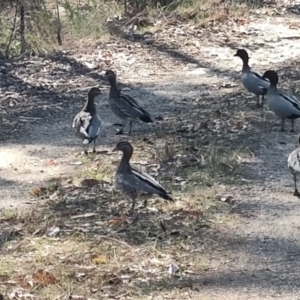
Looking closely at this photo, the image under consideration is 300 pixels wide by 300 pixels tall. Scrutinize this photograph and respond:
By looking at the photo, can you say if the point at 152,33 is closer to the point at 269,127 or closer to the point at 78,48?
the point at 78,48

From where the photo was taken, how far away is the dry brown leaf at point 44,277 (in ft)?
19.4

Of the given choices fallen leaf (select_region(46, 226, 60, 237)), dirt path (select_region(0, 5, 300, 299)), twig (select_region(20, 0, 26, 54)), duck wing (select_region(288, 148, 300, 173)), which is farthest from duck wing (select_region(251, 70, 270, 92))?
twig (select_region(20, 0, 26, 54))

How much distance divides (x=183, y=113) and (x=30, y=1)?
592 centimetres

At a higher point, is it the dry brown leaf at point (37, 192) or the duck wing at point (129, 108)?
the duck wing at point (129, 108)

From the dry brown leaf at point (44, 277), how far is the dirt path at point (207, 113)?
38.9 inches

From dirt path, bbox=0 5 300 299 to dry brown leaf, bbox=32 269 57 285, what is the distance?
0.99 metres

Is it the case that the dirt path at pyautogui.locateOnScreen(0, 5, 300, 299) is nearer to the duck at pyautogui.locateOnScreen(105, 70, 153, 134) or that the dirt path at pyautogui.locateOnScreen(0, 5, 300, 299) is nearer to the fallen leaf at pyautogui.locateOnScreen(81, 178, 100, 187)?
the duck at pyautogui.locateOnScreen(105, 70, 153, 134)

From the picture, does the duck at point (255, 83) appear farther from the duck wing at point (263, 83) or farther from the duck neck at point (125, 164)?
the duck neck at point (125, 164)

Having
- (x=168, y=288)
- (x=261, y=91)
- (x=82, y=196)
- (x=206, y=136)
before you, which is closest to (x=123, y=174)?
(x=82, y=196)

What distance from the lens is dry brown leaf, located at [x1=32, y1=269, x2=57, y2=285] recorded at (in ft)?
19.4

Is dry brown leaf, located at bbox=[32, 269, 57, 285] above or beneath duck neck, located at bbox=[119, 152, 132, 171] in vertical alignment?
beneath

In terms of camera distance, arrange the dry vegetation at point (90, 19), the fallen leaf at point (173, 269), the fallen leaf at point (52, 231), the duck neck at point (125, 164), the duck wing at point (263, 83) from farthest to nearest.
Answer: the dry vegetation at point (90, 19) → the duck wing at point (263, 83) → the duck neck at point (125, 164) → the fallen leaf at point (52, 231) → the fallen leaf at point (173, 269)

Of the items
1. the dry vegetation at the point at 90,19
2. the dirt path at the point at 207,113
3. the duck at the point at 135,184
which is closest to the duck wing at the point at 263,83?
the dirt path at the point at 207,113

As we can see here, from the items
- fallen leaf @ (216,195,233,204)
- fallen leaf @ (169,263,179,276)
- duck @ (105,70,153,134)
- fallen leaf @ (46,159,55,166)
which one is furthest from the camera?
duck @ (105,70,153,134)
